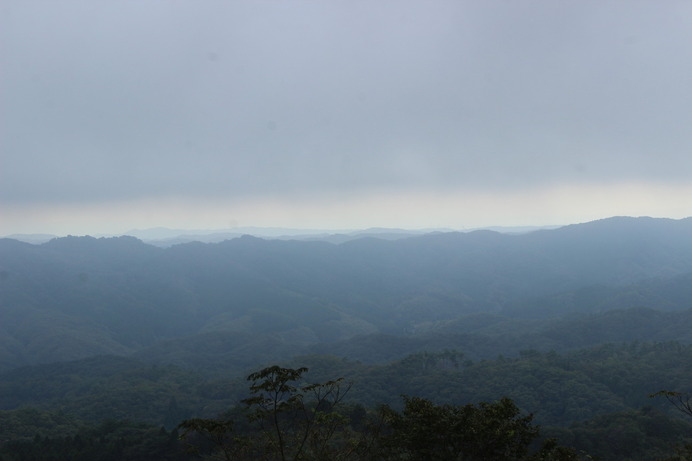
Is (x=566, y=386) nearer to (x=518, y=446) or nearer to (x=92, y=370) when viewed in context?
(x=518, y=446)

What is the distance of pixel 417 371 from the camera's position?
150000mm

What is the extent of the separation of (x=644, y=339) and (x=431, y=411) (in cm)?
21186

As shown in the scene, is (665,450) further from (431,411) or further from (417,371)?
(417,371)

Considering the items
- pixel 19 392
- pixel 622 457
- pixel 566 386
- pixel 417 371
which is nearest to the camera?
pixel 622 457

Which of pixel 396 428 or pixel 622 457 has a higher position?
pixel 396 428

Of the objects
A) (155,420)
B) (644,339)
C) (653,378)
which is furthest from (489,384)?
(644,339)

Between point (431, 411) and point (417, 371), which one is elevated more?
point (431, 411)

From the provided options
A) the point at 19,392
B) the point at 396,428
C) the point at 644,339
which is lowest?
the point at 19,392

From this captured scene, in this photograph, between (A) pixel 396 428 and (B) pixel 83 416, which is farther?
(B) pixel 83 416

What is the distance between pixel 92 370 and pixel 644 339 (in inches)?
8720

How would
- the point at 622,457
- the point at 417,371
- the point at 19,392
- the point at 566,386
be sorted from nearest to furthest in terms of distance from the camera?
the point at 622,457 → the point at 566,386 → the point at 417,371 → the point at 19,392

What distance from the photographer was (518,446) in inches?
835

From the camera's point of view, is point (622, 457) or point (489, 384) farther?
point (489, 384)

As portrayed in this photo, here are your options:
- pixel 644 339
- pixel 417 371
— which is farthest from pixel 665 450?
pixel 644 339
